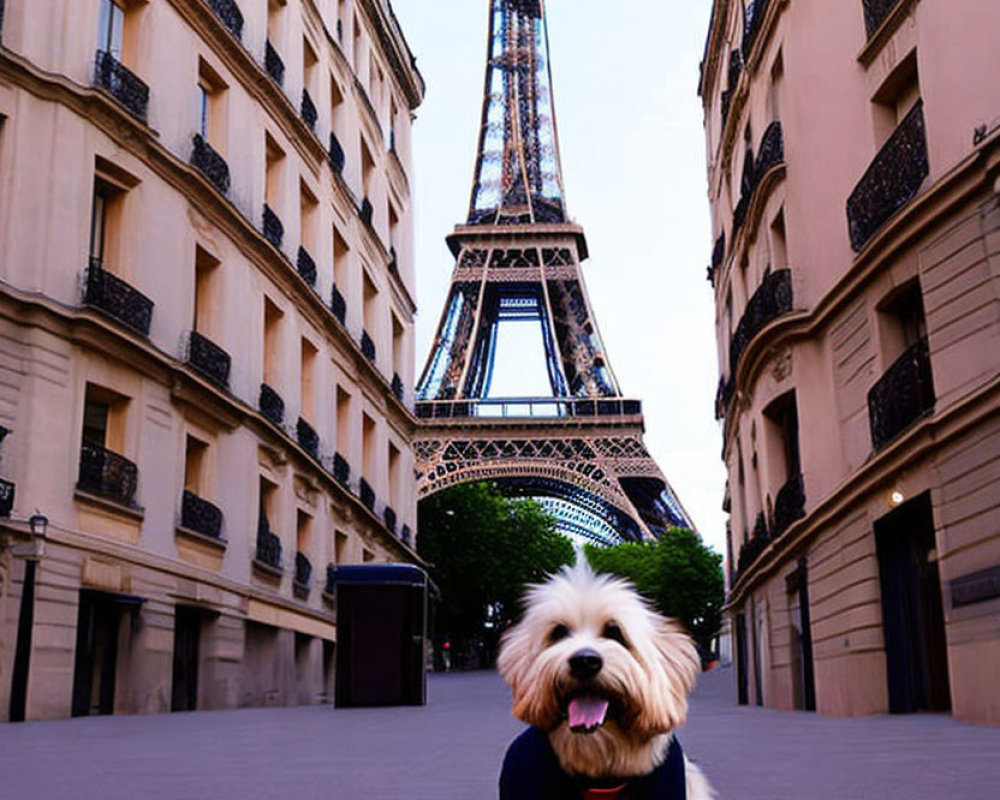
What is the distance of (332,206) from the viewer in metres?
33.6

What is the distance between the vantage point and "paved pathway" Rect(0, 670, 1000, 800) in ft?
26.1

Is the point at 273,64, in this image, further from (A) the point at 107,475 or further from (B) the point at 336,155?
(A) the point at 107,475

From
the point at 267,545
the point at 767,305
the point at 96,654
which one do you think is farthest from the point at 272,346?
the point at 767,305

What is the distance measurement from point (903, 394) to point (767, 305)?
264 inches

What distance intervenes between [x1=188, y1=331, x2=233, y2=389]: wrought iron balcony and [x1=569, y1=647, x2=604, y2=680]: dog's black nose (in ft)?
66.9

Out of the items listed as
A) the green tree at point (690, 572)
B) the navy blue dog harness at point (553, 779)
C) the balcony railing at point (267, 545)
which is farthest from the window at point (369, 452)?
the green tree at point (690, 572)

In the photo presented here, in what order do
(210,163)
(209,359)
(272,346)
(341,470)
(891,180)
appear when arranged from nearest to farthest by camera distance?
(891,180) < (209,359) < (210,163) < (272,346) < (341,470)

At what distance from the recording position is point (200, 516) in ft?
77.0

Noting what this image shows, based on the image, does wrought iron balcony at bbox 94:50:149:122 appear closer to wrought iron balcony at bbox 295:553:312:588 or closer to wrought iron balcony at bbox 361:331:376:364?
wrought iron balcony at bbox 295:553:312:588

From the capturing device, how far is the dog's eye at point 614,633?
3703mm

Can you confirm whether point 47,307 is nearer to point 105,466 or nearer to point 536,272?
point 105,466

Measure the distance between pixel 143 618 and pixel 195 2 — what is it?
11.7 metres

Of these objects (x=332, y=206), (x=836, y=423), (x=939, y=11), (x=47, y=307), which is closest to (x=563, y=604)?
(x=939, y=11)

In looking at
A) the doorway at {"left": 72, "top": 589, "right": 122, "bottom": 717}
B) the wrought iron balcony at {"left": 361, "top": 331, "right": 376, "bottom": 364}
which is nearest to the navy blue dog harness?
the doorway at {"left": 72, "top": 589, "right": 122, "bottom": 717}
